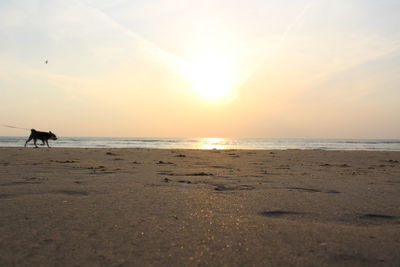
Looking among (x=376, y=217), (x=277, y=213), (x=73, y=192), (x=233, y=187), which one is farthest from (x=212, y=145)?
(x=376, y=217)

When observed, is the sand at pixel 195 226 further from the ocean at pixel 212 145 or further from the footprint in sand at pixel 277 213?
the ocean at pixel 212 145

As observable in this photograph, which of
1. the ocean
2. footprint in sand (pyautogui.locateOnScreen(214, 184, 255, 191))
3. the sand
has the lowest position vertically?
the sand

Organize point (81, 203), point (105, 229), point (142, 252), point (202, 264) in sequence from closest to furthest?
point (202, 264)
point (142, 252)
point (105, 229)
point (81, 203)

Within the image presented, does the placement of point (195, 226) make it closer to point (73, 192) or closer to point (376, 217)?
point (376, 217)

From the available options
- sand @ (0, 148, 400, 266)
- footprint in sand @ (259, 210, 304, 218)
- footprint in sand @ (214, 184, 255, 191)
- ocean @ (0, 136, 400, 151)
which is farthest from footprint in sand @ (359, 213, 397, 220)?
ocean @ (0, 136, 400, 151)

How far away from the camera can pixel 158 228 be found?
249 centimetres

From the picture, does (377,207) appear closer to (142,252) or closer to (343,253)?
(343,253)

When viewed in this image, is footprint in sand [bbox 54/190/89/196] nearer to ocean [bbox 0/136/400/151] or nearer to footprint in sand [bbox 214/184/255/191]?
footprint in sand [bbox 214/184/255/191]

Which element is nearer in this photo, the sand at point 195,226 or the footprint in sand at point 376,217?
the sand at point 195,226

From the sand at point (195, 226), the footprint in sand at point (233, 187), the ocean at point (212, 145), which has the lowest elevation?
the sand at point (195, 226)

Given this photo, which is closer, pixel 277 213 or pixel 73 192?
pixel 277 213

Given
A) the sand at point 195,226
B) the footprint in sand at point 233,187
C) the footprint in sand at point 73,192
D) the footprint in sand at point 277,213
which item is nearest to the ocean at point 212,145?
the footprint in sand at point 233,187

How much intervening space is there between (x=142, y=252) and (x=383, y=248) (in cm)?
146

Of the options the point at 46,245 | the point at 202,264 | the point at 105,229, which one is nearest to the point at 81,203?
Answer: the point at 105,229
